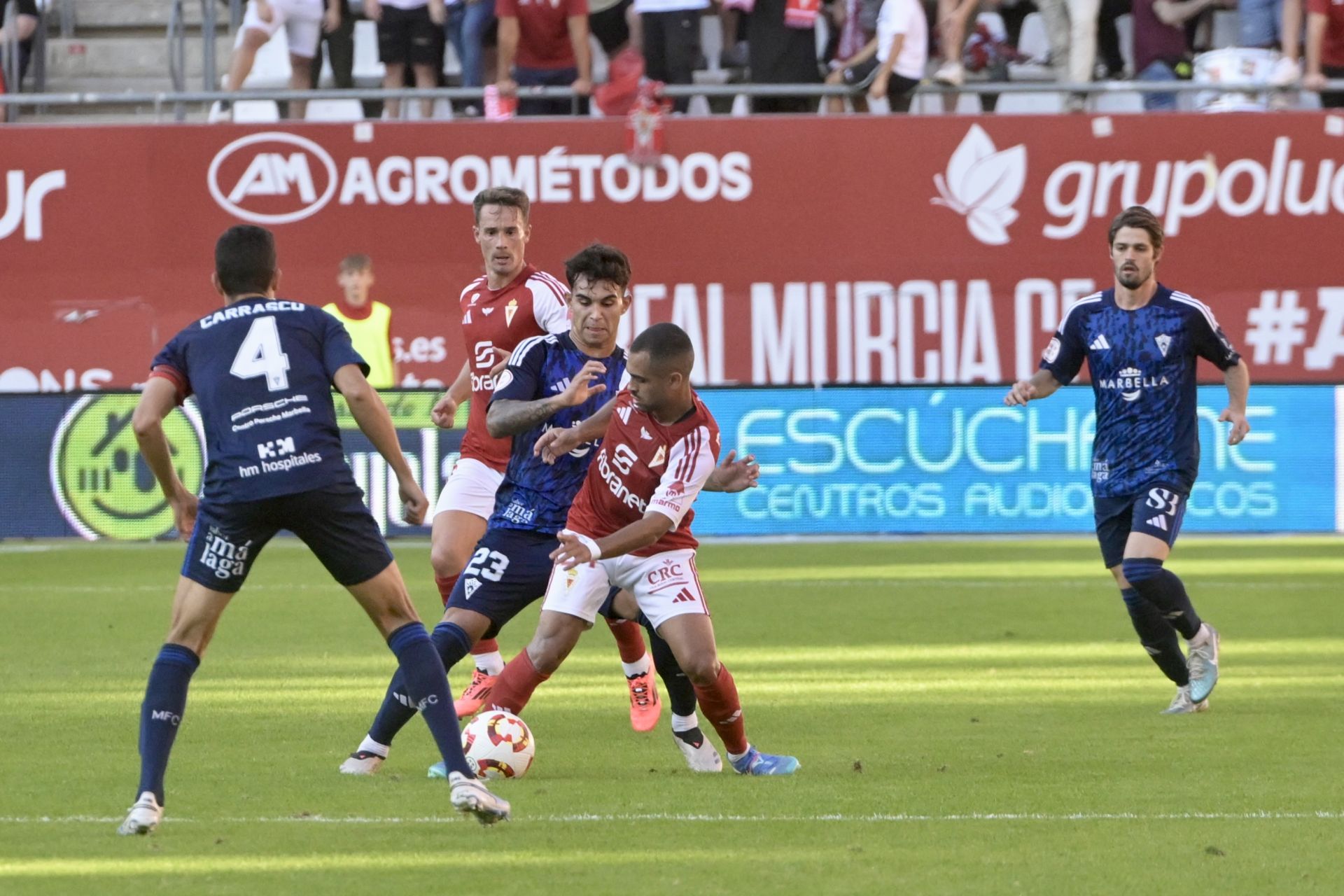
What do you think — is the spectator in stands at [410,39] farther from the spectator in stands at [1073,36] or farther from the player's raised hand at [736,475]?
the player's raised hand at [736,475]

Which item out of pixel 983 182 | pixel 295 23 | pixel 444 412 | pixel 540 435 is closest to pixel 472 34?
pixel 295 23

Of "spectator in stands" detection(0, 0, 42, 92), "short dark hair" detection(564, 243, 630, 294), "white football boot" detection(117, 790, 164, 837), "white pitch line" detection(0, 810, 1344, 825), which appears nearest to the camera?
"white football boot" detection(117, 790, 164, 837)

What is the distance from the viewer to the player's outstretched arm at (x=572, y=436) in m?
7.49

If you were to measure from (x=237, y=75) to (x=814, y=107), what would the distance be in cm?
581

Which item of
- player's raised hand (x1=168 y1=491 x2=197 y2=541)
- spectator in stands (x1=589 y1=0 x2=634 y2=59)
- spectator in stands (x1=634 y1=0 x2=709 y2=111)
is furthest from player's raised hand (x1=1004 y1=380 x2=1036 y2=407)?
spectator in stands (x1=589 y1=0 x2=634 y2=59)

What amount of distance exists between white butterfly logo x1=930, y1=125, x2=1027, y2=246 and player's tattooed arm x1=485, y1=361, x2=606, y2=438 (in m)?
13.0

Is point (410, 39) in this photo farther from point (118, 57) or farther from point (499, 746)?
point (499, 746)

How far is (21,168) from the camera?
66.7ft

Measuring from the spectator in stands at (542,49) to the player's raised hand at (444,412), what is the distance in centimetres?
1084

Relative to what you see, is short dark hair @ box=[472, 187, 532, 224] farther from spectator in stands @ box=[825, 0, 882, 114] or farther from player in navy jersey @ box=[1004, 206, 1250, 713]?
spectator in stands @ box=[825, 0, 882, 114]

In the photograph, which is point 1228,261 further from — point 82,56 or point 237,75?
point 82,56

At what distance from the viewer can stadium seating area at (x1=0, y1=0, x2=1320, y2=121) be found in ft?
68.3

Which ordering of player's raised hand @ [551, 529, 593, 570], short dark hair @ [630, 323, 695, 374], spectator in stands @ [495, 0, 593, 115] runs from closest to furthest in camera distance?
player's raised hand @ [551, 529, 593, 570] → short dark hair @ [630, 323, 695, 374] → spectator in stands @ [495, 0, 593, 115]

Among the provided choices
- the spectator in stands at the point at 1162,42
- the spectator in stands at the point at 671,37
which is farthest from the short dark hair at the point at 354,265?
the spectator in stands at the point at 1162,42
